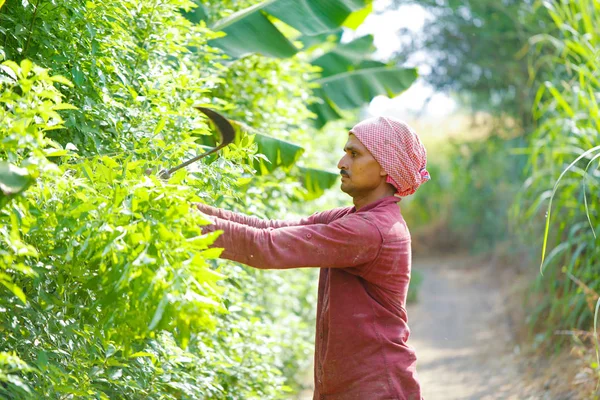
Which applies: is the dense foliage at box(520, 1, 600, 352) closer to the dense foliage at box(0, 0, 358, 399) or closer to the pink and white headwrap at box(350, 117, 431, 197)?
the pink and white headwrap at box(350, 117, 431, 197)

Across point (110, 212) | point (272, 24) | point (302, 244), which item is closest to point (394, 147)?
point (302, 244)

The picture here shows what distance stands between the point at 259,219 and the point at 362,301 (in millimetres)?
556

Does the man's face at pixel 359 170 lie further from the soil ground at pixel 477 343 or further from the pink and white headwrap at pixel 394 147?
the soil ground at pixel 477 343

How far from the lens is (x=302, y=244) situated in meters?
2.67

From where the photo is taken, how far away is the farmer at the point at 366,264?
2723 mm

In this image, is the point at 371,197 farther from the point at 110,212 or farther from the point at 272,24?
the point at 272,24

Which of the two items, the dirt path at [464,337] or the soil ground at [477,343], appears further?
the dirt path at [464,337]

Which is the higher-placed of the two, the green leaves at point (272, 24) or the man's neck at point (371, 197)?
the green leaves at point (272, 24)

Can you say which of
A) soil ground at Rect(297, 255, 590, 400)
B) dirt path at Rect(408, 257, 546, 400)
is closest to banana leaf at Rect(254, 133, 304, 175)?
soil ground at Rect(297, 255, 590, 400)

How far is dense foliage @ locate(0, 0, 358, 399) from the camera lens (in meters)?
2.12

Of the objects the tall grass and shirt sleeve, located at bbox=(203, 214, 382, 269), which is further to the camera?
the tall grass

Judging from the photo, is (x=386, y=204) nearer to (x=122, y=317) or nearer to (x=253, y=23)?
(x=122, y=317)

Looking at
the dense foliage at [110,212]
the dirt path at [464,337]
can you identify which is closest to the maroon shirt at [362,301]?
the dense foliage at [110,212]

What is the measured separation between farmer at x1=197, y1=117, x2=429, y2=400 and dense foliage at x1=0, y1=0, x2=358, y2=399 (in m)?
0.40
